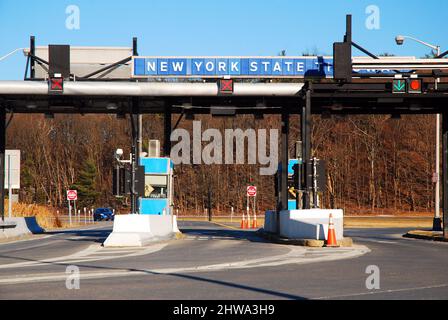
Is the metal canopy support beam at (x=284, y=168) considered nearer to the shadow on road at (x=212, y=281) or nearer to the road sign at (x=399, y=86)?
the road sign at (x=399, y=86)

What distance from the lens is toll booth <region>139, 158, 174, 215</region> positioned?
35.4 meters

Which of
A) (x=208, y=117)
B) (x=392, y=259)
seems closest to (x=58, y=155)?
(x=208, y=117)

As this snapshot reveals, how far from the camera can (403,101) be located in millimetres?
33875

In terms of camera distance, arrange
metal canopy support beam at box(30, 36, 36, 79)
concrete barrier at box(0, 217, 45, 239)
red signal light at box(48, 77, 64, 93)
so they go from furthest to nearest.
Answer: concrete barrier at box(0, 217, 45, 239), metal canopy support beam at box(30, 36, 36, 79), red signal light at box(48, 77, 64, 93)

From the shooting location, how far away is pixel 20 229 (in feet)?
119

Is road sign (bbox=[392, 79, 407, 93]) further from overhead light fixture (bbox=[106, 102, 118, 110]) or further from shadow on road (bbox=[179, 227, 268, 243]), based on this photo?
overhead light fixture (bbox=[106, 102, 118, 110])

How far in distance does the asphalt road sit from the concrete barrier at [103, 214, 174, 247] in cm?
185

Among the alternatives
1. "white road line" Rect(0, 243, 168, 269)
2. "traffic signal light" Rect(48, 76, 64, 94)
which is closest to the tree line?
"traffic signal light" Rect(48, 76, 64, 94)

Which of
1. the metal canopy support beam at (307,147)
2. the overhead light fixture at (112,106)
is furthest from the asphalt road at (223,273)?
the overhead light fixture at (112,106)

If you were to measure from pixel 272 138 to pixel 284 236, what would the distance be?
53259 mm

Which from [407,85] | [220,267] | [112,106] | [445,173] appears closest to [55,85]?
[112,106]

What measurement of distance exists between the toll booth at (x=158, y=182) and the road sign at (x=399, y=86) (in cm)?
968

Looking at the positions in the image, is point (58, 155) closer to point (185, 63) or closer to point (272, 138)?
point (272, 138)

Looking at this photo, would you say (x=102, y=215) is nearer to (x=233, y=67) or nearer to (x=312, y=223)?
(x=233, y=67)
